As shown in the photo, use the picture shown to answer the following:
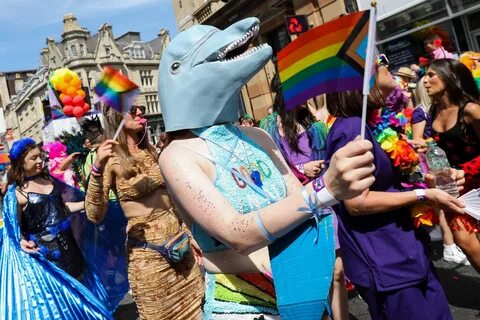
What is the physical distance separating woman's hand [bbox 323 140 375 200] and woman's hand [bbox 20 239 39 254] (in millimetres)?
3464

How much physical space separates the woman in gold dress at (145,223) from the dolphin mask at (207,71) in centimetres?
147

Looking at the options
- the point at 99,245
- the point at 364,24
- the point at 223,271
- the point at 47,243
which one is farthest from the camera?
the point at 99,245

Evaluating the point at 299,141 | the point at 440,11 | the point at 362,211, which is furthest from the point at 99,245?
the point at 440,11

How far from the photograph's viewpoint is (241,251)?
55.7 inches

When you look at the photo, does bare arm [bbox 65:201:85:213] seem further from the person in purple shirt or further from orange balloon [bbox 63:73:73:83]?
the person in purple shirt

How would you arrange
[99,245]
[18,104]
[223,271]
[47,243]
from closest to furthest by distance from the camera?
[223,271] < [47,243] < [99,245] < [18,104]

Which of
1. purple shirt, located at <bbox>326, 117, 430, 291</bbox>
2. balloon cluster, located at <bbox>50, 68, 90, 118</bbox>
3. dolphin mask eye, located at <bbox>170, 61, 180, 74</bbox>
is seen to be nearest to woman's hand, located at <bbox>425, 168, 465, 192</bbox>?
purple shirt, located at <bbox>326, 117, 430, 291</bbox>

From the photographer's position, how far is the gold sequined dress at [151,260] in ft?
9.96

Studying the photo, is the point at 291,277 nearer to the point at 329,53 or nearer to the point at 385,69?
the point at 329,53

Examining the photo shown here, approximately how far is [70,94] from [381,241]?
10.7 ft

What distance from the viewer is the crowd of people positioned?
1.46m

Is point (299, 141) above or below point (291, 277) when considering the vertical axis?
above

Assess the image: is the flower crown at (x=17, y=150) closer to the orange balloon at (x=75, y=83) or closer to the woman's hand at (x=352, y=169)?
the orange balloon at (x=75, y=83)

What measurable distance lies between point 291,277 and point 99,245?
3.49 m
